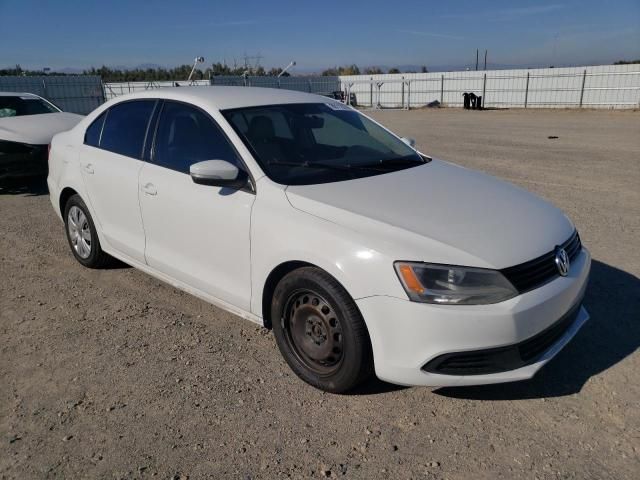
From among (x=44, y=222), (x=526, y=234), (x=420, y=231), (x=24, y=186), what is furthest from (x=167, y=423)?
(x=24, y=186)

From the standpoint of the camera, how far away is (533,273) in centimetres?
273

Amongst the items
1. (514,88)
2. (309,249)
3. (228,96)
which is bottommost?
(514,88)

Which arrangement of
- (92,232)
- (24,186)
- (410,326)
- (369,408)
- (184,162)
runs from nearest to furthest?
(410,326) → (369,408) → (184,162) → (92,232) → (24,186)

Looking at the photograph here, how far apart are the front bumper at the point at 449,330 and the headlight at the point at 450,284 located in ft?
0.12

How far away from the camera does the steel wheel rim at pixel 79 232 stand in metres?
4.88

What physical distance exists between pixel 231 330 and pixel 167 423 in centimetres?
109

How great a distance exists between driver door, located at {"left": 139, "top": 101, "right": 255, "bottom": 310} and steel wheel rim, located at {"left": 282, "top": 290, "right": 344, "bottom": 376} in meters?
0.37

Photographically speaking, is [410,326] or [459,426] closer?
[410,326]

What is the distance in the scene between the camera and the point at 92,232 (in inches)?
186

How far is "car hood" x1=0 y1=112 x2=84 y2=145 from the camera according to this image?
26.7 feet

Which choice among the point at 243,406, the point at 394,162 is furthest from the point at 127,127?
the point at 243,406

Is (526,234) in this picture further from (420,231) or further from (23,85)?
(23,85)

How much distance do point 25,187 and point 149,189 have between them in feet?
21.7

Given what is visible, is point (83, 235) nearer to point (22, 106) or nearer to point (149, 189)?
point (149, 189)
